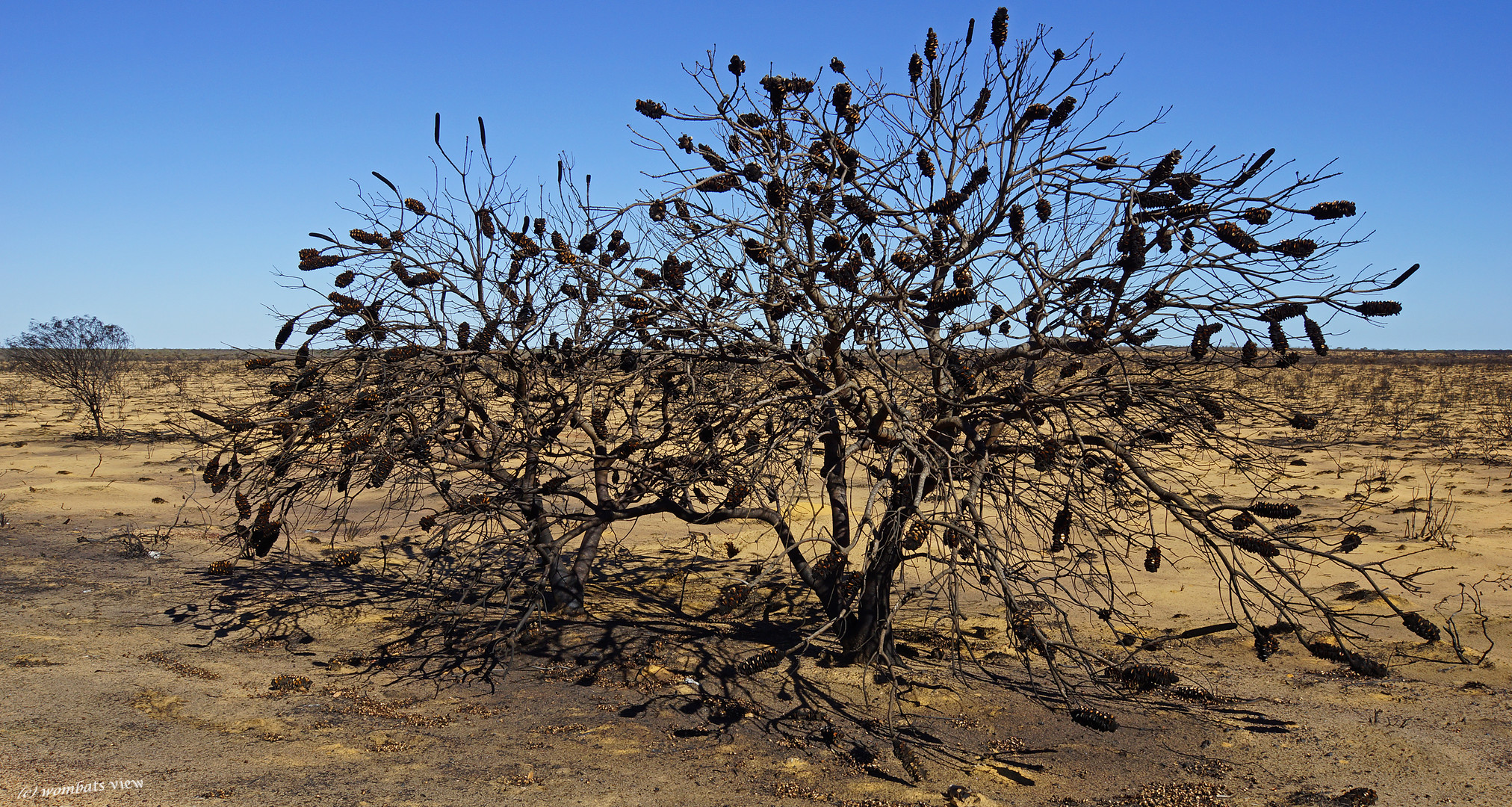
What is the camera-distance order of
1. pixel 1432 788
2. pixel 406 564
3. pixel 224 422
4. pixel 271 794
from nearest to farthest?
pixel 271 794, pixel 1432 788, pixel 224 422, pixel 406 564

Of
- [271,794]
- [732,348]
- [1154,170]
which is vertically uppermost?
[1154,170]

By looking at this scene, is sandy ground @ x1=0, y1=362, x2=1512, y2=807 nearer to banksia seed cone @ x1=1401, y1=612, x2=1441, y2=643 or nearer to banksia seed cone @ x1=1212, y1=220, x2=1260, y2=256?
banksia seed cone @ x1=1401, y1=612, x2=1441, y2=643

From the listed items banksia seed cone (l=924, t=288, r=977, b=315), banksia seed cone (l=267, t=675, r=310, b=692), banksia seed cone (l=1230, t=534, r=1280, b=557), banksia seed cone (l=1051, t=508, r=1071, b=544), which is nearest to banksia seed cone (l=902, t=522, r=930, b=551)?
banksia seed cone (l=1051, t=508, r=1071, b=544)

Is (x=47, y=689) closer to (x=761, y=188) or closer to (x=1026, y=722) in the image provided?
(x=761, y=188)

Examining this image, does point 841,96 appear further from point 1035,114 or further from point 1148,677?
point 1148,677

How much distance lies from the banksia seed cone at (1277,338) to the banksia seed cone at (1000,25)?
79.6 inches

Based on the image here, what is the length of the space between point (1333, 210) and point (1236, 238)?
437 millimetres

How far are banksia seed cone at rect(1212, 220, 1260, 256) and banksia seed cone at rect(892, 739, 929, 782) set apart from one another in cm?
270

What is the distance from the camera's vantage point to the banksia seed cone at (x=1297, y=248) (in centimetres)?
401

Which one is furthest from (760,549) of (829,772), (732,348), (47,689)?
(47,689)

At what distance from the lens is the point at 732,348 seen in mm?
5473

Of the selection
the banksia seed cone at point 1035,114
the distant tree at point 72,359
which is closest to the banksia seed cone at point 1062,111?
the banksia seed cone at point 1035,114

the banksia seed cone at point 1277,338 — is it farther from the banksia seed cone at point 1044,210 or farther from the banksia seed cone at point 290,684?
the banksia seed cone at point 290,684

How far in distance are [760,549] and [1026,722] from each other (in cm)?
502
